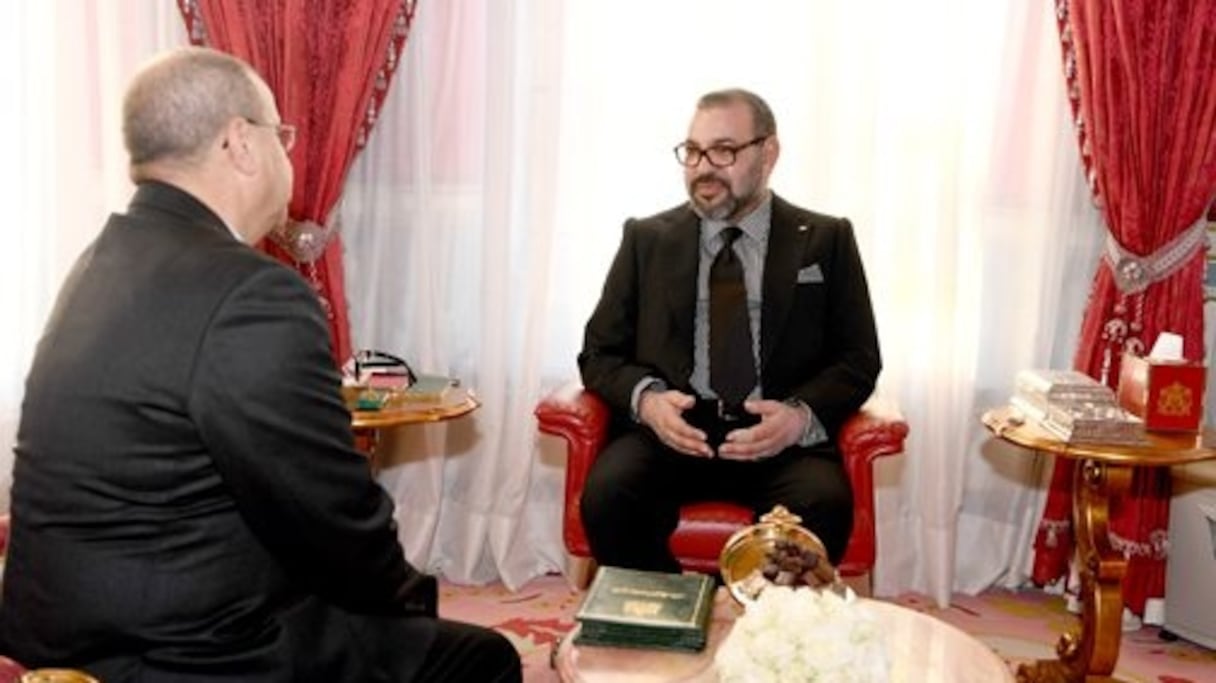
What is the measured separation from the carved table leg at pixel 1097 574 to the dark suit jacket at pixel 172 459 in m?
2.05

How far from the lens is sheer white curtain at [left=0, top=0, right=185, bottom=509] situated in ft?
12.9

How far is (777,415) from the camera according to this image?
332 cm

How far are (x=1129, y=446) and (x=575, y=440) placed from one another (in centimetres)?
139

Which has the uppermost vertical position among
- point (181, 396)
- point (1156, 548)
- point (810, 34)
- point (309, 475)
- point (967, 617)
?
point (810, 34)

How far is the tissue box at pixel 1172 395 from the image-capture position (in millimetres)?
3197

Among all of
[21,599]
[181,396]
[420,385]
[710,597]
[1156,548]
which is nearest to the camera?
[181,396]

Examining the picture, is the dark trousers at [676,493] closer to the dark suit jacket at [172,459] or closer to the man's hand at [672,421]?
the man's hand at [672,421]

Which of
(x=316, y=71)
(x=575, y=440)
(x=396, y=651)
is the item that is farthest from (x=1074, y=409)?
(x=316, y=71)

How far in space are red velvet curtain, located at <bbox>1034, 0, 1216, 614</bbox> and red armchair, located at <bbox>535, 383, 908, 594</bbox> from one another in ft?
2.99

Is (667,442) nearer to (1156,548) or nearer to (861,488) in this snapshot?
(861,488)

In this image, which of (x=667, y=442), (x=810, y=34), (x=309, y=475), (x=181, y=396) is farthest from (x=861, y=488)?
(x=181, y=396)

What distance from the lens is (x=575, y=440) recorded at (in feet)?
11.0

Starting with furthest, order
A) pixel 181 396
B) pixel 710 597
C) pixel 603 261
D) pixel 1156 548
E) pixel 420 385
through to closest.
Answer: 1. pixel 603 261
2. pixel 1156 548
3. pixel 420 385
4. pixel 710 597
5. pixel 181 396

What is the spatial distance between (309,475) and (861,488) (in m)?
1.78
